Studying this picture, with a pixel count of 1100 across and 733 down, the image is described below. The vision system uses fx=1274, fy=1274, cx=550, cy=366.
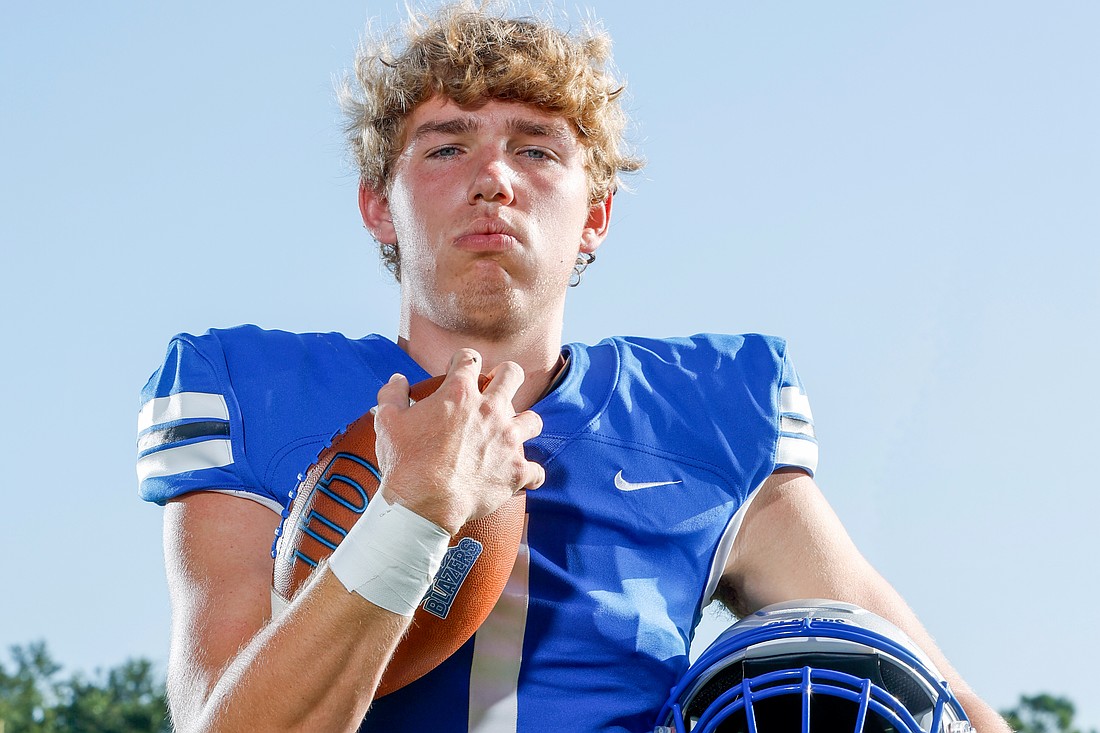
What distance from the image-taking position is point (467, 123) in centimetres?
318

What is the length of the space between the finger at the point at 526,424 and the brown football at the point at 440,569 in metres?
0.14

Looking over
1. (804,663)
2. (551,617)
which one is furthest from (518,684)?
(804,663)

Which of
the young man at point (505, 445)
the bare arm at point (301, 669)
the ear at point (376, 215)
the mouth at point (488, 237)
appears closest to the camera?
the bare arm at point (301, 669)

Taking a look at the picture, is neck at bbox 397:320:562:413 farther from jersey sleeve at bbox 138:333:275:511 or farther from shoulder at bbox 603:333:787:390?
jersey sleeve at bbox 138:333:275:511

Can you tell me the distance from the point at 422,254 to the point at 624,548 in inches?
33.4

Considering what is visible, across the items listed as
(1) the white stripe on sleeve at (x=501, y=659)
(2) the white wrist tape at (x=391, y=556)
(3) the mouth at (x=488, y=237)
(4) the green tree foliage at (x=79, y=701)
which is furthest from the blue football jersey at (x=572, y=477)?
(4) the green tree foliage at (x=79, y=701)

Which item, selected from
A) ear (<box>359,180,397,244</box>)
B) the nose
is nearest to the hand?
the nose

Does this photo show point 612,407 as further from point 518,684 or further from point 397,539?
point 397,539

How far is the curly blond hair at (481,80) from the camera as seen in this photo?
10.7ft

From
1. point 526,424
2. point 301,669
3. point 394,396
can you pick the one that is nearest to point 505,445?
point 526,424

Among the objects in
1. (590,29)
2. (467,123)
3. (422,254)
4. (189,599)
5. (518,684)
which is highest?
(590,29)

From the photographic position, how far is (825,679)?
2355 millimetres

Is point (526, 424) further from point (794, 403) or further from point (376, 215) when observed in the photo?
point (376, 215)

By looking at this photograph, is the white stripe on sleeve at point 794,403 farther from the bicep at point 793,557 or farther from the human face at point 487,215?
the human face at point 487,215
